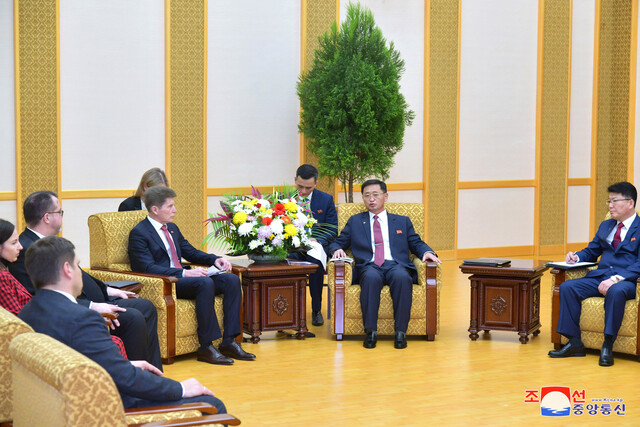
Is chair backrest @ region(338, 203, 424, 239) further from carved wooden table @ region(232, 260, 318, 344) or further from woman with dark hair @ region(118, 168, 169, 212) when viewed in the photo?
woman with dark hair @ region(118, 168, 169, 212)

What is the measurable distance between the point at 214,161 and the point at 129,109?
111cm

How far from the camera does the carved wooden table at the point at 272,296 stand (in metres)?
6.53

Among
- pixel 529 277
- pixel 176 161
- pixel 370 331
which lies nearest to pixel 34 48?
pixel 176 161

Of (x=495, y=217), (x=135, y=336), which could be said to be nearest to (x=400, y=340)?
(x=135, y=336)

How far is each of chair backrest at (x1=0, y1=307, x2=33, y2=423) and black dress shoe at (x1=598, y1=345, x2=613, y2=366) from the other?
13.5ft

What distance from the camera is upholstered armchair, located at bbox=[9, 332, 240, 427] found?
274 centimetres

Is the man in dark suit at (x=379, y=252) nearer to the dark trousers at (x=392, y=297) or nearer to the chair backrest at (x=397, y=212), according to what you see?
the dark trousers at (x=392, y=297)

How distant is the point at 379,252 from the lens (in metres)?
6.93

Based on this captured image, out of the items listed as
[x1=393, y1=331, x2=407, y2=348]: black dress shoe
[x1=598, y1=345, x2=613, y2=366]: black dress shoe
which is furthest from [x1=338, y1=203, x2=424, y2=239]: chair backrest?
[x1=598, y1=345, x2=613, y2=366]: black dress shoe

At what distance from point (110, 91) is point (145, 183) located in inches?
105

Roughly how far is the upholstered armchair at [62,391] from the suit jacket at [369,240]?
3903 mm

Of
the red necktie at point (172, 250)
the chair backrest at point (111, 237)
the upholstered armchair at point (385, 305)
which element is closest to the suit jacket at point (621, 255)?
the upholstered armchair at point (385, 305)

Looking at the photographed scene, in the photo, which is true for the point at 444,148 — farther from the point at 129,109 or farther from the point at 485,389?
the point at 485,389

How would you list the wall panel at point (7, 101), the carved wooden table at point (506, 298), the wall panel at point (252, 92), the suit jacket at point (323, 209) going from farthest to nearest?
the wall panel at point (252, 92) < the wall panel at point (7, 101) < the suit jacket at point (323, 209) < the carved wooden table at point (506, 298)
